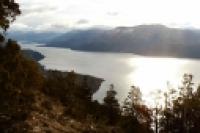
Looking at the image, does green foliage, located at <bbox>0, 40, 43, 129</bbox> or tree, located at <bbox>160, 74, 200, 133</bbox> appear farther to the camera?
tree, located at <bbox>160, 74, 200, 133</bbox>

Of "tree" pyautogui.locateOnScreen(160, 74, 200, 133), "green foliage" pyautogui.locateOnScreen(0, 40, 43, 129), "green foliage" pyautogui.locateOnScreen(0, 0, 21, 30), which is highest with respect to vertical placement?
"green foliage" pyautogui.locateOnScreen(0, 0, 21, 30)

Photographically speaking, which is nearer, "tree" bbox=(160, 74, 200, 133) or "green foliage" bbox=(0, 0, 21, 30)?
"green foliage" bbox=(0, 0, 21, 30)

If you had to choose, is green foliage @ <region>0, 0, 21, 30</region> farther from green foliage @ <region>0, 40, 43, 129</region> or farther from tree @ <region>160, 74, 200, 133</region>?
tree @ <region>160, 74, 200, 133</region>

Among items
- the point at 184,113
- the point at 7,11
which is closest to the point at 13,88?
the point at 7,11

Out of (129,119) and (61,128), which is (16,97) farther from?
(129,119)

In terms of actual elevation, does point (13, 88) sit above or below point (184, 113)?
above

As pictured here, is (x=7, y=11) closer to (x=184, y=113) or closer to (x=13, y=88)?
(x=13, y=88)

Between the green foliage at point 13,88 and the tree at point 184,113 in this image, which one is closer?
the green foliage at point 13,88

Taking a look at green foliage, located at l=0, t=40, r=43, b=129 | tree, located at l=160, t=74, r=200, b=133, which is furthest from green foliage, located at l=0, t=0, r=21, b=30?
tree, located at l=160, t=74, r=200, b=133

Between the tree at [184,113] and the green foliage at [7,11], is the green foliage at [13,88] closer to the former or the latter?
the green foliage at [7,11]

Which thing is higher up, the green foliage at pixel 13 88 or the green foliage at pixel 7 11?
the green foliage at pixel 7 11

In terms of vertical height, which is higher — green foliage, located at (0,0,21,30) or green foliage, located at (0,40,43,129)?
green foliage, located at (0,0,21,30)

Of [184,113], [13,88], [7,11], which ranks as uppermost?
[7,11]

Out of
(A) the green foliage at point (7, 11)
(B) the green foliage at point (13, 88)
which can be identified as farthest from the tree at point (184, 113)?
(A) the green foliage at point (7, 11)
